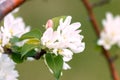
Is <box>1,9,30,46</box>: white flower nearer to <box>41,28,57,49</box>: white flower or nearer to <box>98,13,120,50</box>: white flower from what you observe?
<box>41,28,57,49</box>: white flower

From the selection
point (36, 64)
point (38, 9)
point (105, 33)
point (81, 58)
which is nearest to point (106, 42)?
point (105, 33)

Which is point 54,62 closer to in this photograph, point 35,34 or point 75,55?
point 35,34

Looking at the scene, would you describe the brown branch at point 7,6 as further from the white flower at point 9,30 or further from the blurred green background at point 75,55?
the blurred green background at point 75,55

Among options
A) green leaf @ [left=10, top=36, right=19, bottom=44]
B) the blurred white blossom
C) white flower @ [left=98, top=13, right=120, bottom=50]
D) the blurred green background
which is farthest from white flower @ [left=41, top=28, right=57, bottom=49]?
the blurred green background

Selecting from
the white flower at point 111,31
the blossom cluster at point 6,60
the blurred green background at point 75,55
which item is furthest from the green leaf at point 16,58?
the blurred green background at point 75,55

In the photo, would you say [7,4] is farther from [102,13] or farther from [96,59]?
[102,13]

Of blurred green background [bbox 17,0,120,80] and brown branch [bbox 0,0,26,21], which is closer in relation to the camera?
brown branch [bbox 0,0,26,21]
